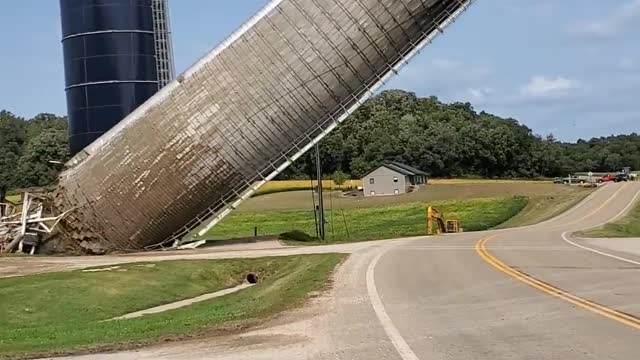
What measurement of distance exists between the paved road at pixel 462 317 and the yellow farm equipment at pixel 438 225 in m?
27.4

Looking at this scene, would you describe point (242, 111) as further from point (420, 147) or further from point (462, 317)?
point (420, 147)

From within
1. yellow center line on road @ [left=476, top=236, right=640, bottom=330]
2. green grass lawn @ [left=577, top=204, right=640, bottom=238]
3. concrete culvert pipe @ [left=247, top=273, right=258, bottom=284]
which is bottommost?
concrete culvert pipe @ [left=247, top=273, right=258, bottom=284]

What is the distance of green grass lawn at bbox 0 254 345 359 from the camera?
48.1 ft

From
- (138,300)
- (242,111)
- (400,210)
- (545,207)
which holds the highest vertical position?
(242,111)

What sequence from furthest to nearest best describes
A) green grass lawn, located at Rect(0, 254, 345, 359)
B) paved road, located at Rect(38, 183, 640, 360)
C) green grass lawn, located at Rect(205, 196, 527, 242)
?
green grass lawn, located at Rect(205, 196, 527, 242) < green grass lawn, located at Rect(0, 254, 345, 359) < paved road, located at Rect(38, 183, 640, 360)

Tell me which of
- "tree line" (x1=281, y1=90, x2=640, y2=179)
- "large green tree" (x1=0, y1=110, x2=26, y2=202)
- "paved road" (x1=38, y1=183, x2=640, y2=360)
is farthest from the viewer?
"tree line" (x1=281, y1=90, x2=640, y2=179)

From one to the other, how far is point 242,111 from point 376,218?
39085 millimetres

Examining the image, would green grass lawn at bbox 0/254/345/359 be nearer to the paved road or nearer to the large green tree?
the paved road

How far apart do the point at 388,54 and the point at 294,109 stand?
5561 mm

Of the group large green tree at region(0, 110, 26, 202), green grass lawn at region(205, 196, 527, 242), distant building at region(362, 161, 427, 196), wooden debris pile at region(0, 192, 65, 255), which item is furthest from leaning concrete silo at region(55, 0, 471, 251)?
distant building at region(362, 161, 427, 196)

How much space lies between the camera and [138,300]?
1056 inches

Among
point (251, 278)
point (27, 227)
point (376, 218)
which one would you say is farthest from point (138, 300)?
point (376, 218)

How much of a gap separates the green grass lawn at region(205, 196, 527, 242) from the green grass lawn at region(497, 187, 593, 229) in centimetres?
91

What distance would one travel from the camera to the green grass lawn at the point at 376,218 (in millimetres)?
69806
